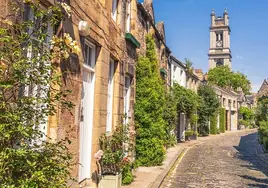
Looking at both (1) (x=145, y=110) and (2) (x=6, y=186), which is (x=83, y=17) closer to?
(2) (x=6, y=186)

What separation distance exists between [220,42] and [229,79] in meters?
26.6

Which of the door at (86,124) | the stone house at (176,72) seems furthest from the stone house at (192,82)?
the door at (86,124)

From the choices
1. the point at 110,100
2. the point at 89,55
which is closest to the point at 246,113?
the point at 110,100

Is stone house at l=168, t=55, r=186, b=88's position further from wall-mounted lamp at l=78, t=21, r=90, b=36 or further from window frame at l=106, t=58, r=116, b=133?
wall-mounted lamp at l=78, t=21, r=90, b=36

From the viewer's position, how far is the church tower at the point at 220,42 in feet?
268

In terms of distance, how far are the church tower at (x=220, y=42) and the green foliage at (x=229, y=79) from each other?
64.4ft

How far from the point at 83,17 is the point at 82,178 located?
11.1 ft

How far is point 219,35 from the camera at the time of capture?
84.4m

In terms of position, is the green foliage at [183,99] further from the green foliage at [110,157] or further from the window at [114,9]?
the green foliage at [110,157]

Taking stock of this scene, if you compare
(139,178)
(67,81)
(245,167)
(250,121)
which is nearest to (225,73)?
(250,121)

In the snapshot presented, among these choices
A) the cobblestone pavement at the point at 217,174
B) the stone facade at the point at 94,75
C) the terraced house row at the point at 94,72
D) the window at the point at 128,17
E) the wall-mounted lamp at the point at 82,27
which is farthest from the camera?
the window at the point at 128,17

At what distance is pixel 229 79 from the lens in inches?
2375

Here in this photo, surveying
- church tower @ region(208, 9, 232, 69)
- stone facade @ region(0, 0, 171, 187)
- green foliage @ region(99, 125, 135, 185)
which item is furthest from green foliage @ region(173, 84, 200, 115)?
church tower @ region(208, 9, 232, 69)

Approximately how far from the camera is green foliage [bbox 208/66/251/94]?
60188 mm
